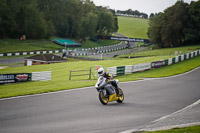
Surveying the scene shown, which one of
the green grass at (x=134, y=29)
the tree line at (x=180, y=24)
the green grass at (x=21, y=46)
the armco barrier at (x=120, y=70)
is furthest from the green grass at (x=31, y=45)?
the armco barrier at (x=120, y=70)

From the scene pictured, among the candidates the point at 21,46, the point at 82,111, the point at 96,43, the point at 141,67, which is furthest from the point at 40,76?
the point at 96,43

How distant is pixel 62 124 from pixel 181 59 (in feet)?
129

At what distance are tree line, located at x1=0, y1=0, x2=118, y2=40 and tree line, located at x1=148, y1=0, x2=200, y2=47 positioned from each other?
37.9 metres

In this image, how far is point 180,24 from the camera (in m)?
78.8

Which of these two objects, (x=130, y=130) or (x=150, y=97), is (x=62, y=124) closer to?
(x=130, y=130)

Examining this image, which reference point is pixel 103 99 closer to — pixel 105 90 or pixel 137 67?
pixel 105 90

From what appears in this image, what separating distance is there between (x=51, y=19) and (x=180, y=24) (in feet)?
165

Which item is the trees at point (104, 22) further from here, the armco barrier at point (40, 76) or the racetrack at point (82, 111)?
the racetrack at point (82, 111)

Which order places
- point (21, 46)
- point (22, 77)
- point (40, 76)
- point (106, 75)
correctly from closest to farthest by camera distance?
point (106, 75) → point (22, 77) → point (40, 76) → point (21, 46)

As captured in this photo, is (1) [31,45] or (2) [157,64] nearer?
(2) [157,64]

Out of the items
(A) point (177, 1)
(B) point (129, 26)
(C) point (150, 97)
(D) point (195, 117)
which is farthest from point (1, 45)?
(B) point (129, 26)

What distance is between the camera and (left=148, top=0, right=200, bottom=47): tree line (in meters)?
79.3

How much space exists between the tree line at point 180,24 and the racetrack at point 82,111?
213 feet

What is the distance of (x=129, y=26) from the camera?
611 feet
